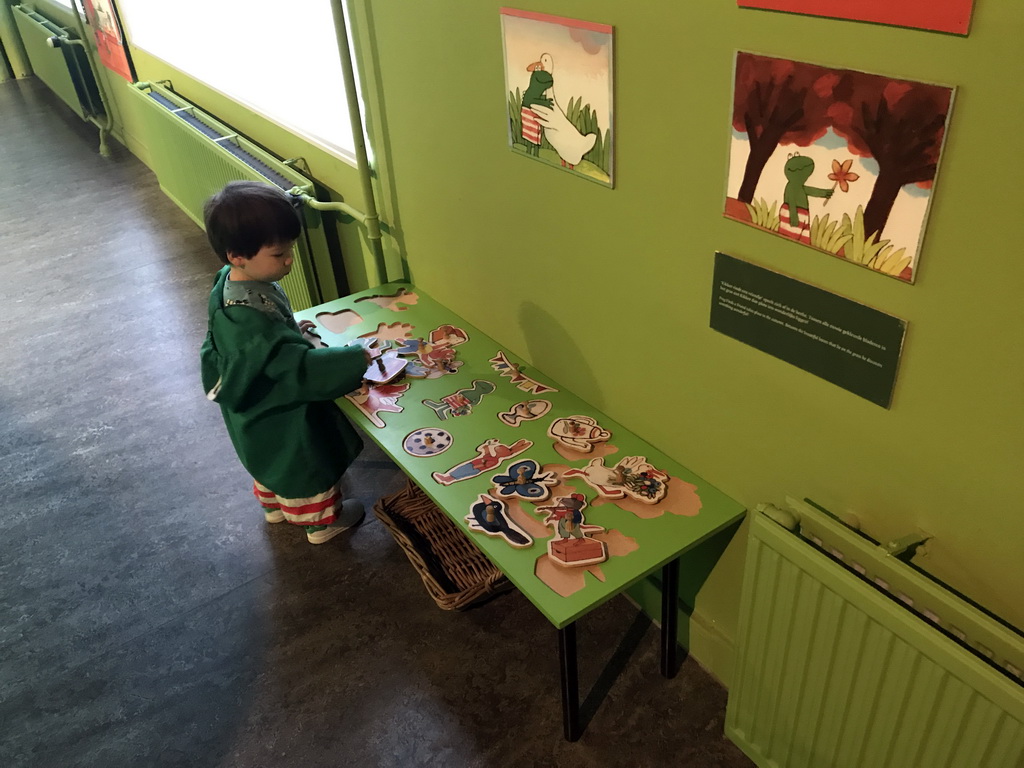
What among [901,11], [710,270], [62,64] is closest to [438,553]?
[710,270]

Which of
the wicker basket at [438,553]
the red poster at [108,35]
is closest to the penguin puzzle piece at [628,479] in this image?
the wicker basket at [438,553]

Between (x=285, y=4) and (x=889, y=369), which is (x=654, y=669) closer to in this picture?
(x=889, y=369)

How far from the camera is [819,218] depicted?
4.27ft

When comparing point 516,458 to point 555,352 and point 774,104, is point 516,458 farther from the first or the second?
point 774,104

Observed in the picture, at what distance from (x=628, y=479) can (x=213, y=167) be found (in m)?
2.68

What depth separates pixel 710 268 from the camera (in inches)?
61.1

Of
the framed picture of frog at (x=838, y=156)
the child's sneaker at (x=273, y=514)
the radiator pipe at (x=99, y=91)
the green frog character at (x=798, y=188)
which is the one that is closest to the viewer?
the framed picture of frog at (x=838, y=156)

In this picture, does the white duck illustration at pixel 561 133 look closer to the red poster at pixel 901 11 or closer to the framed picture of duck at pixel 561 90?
the framed picture of duck at pixel 561 90

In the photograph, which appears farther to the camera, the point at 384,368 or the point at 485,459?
the point at 384,368

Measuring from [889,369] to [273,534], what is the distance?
1.98 m

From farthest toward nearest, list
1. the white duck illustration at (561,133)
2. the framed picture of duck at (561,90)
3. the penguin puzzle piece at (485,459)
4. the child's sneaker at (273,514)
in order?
the child's sneaker at (273,514) → the penguin puzzle piece at (485,459) → the white duck illustration at (561,133) → the framed picture of duck at (561,90)

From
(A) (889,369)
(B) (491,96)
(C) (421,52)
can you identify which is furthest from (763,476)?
(C) (421,52)

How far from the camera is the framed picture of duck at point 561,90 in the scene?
160 centimetres

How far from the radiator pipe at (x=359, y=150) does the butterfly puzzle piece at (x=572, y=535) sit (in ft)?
4.33
